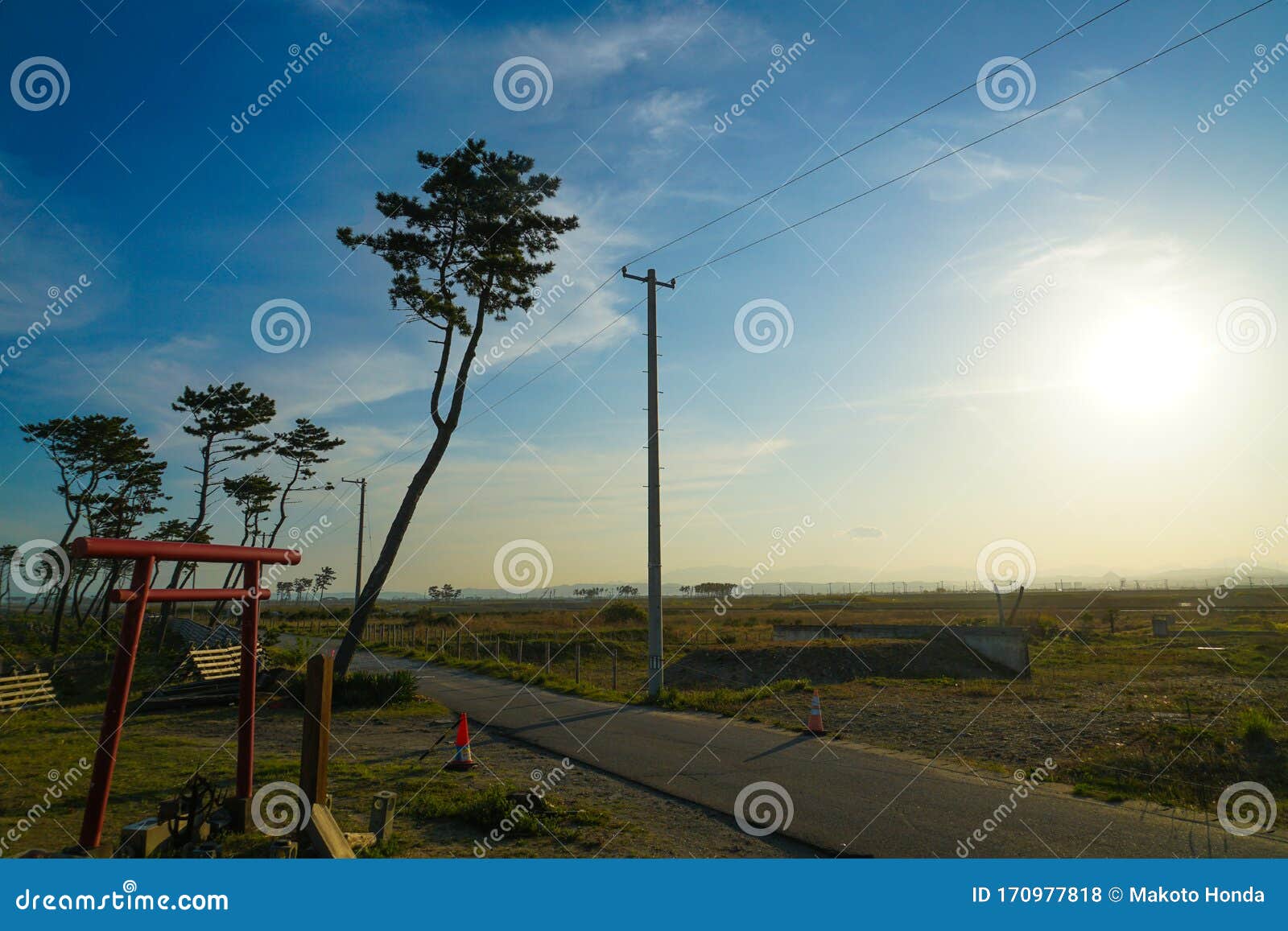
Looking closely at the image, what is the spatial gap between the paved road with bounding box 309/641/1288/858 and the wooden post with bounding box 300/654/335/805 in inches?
158

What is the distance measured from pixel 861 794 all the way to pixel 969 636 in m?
22.2

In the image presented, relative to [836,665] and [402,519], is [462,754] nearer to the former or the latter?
[402,519]

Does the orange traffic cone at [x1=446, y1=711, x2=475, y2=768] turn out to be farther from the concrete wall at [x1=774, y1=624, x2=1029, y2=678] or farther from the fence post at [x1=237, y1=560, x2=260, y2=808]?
the concrete wall at [x1=774, y1=624, x2=1029, y2=678]

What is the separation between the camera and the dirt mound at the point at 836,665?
1048 inches

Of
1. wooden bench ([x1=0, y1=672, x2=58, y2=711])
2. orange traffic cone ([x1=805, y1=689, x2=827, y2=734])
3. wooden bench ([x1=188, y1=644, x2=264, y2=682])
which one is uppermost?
wooden bench ([x1=188, y1=644, x2=264, y2=682])

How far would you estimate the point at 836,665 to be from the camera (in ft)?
92.5

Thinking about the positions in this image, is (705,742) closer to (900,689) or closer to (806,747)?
(806,747)

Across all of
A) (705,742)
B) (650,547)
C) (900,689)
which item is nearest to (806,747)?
Answer: (705,742)

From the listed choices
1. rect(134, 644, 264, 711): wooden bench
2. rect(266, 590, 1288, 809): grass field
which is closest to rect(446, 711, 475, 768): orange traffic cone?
rect(266, 590, 1288, 809): grass field

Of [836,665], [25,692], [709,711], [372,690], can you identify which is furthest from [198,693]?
[836,665]

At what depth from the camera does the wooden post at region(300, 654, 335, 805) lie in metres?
5.94

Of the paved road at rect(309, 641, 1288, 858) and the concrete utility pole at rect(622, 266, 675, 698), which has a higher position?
the concrete utility pole at rect(622, 266, 675, 698)

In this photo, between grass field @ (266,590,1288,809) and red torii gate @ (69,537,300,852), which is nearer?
red torii gate @ (69,537,300,852)

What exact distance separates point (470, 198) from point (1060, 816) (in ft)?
53.5
